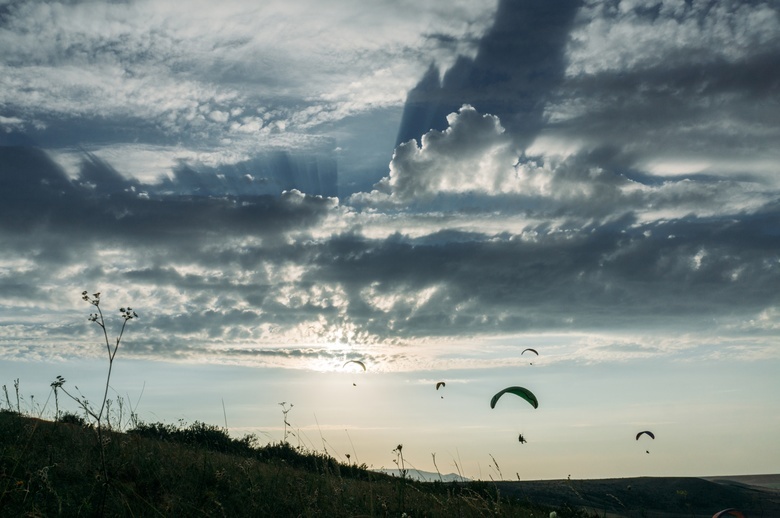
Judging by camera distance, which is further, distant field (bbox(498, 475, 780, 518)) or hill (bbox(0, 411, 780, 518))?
distant field (bbox(498, 475, 780, 518))

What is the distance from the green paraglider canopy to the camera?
7422mm

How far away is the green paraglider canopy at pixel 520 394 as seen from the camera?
24.3ft

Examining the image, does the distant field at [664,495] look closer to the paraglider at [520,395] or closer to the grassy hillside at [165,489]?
the grassy hillside at [165,489]

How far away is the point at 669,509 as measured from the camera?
94.6ft

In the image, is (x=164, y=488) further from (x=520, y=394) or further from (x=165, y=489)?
(x=520, y=394)

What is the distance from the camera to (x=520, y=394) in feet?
24.8

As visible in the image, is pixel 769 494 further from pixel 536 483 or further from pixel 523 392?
pixel 523 392

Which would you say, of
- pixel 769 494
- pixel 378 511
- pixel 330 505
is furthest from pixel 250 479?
pixel 769 494

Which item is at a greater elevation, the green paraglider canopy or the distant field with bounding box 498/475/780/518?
the green paraglider canopy

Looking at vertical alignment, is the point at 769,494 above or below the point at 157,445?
below

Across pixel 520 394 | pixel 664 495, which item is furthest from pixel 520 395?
pixel 664 495

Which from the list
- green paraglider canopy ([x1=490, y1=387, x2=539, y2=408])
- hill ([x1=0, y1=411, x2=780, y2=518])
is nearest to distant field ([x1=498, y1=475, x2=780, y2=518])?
hill ([x1=0, y1=411, x2=780, y2=518])

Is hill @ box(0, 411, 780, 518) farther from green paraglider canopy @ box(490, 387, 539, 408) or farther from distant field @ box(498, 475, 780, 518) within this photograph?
distant field @ box(498, 475, 780, 518)

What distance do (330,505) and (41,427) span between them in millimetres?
8150
